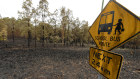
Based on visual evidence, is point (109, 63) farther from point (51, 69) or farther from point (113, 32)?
point (51, 69)

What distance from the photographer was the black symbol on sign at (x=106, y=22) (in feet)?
5.19

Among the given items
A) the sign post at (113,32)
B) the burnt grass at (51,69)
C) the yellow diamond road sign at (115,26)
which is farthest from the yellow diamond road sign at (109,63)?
the burnt grass at (51,69)

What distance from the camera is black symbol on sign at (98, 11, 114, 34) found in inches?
62.3

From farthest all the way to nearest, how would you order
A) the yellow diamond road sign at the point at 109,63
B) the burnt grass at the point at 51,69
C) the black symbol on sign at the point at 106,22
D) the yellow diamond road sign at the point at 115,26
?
the burnt grass at the point at 51,69 → the black symbol on sign at the point at 106,22 → the yellow diamond road sign at the point at 109,63 → the yellow diamond road sign at the point at 115,26

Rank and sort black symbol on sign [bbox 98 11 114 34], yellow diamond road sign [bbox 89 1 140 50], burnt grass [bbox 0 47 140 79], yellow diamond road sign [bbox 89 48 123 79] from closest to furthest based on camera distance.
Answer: yellow diamond road sign [bbox 89 1 140 50] → yellow diamond road sign [bbox 89 48 123 79] → black symbol on sign [bbox 98 11 114 34] → burnt grass [bbox 0 47 140 79]

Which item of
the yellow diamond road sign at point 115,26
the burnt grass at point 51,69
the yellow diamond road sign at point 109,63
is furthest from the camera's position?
the burnt grass at point 51,69

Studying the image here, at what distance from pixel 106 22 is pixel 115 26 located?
0.33 m

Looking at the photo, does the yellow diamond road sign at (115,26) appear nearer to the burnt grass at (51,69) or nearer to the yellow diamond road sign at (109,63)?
the yellow diamond road sign at (109,63)

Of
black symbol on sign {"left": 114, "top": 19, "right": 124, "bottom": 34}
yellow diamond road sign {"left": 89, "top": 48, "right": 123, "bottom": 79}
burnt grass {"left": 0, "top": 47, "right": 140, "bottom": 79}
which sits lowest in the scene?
burnt grass {"left": 0, "top": 47, "right": 140, "bottom": 79}

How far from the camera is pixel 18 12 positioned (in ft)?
65.5

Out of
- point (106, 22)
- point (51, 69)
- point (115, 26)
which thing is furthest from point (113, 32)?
point (51, 69)

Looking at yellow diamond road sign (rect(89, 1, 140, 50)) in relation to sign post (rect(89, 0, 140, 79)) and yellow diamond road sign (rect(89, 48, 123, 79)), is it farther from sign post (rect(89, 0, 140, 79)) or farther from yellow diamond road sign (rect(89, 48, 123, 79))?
yellow diamond road sign (rect(89, 48, 123, 79))

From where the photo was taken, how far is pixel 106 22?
1.72m

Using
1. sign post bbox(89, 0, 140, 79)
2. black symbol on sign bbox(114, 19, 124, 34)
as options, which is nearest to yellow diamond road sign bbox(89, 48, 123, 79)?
sign post bbox(89, 0, 140, 79)
